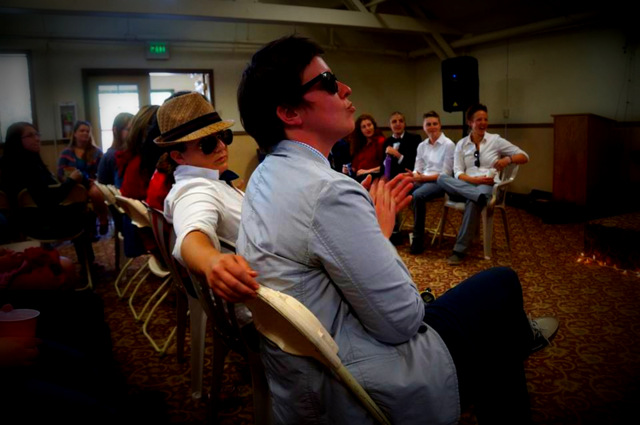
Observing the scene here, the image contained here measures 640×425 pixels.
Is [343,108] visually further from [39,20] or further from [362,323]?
[39,20]

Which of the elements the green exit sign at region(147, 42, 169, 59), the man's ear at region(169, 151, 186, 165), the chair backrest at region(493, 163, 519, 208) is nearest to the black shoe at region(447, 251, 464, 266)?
the chair backrest at region(493, 163, 519, 208)

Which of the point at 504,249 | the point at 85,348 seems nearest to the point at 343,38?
the point at 504,249

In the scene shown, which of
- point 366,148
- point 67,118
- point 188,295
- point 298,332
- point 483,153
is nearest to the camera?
point 298,332

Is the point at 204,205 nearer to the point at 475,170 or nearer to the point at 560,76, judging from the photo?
the point at 475,170

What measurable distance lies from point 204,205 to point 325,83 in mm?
621

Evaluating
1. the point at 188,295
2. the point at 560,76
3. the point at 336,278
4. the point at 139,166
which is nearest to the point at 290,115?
the point at 336,278

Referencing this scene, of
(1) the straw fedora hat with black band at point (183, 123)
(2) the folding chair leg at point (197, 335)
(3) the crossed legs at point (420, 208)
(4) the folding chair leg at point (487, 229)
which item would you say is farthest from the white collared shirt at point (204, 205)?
(3) the crossed legs at point (420, 208)

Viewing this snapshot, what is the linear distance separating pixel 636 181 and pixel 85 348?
637 centimetres

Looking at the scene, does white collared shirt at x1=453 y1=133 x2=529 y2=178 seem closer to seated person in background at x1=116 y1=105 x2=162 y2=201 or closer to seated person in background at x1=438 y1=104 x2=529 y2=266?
seated person in background at x1=438 y1=104 x2=529 y2=266

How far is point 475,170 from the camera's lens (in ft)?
14.0

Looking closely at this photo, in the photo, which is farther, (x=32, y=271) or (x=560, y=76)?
(x=560, y=76)

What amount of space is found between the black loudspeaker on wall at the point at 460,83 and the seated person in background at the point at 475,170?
7.21ft

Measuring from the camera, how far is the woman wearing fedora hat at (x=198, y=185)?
123 cm

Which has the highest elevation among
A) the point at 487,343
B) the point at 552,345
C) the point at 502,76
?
the point at 502,76
